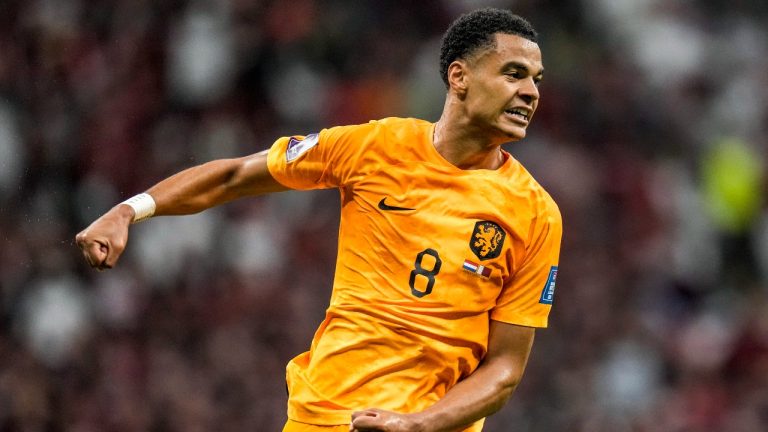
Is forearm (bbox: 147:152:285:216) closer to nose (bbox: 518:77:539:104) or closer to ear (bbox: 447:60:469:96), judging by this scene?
ear (bbox: 447:60:469:96)

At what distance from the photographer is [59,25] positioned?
11.7 m

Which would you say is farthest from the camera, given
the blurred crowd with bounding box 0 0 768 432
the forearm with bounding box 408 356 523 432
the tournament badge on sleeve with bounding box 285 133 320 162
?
the blurred crowd with bounding box 0 0 768 432

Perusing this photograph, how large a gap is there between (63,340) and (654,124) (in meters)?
5.35

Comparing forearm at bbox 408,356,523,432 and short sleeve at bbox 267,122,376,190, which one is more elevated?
short sleeve at bbox 267,122,376,190

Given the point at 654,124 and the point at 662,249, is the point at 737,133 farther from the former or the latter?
the point at 662,249

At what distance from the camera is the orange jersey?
16.5ft

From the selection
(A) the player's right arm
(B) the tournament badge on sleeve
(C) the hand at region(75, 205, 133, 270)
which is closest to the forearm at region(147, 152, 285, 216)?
(A) the player's right arm

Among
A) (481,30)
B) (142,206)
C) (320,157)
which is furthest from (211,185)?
(481,30)

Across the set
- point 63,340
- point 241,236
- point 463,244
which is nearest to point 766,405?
point 241,236

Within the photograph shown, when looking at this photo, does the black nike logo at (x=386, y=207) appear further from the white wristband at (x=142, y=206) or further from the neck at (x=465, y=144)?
the white wristband at (x=142, y=206)

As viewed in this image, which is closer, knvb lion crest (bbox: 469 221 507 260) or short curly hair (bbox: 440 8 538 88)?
knvb lion crest (bbox: 469 221 507 260)

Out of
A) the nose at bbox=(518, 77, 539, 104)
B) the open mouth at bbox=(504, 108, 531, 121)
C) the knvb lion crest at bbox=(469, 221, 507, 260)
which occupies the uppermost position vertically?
the nose at bbox=(518, 77, 539, 104)

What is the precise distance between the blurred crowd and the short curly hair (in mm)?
4866

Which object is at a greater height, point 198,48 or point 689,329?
point 198,48
